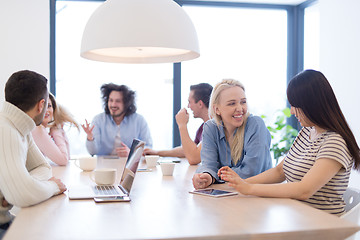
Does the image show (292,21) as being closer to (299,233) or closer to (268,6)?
(268,6)

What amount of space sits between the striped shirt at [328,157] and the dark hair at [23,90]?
1205mm

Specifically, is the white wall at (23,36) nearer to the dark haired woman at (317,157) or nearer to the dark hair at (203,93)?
the dark hair at (203,93)

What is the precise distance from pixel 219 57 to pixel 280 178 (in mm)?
3074

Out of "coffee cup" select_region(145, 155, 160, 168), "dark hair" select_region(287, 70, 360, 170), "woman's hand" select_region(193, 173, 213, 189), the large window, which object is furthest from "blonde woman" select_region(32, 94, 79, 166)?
"dark hair" select_region(287, 70, 360, 170)

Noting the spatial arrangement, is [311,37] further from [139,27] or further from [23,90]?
[23,90]

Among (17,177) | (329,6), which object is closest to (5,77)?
(17,177)

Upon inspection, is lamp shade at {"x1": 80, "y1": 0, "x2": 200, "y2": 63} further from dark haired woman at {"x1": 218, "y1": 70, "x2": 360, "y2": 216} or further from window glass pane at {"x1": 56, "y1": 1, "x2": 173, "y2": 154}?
window glass pane at {"x1": 56, "y1": 1, "x2": 173, "y2": 154}

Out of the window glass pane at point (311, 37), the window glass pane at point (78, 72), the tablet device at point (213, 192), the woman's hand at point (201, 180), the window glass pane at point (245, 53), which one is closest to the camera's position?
the tablet device at point (213, 192)

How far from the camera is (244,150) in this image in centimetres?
222

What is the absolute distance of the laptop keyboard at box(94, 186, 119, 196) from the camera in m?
1.80

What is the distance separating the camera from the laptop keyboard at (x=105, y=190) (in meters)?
1.80

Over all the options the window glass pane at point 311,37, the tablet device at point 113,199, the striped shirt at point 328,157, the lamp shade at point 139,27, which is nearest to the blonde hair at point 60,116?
the lamp shade at point 139,27

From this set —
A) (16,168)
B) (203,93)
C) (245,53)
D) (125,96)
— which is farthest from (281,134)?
(16,168)

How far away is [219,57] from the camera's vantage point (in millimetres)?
4941
